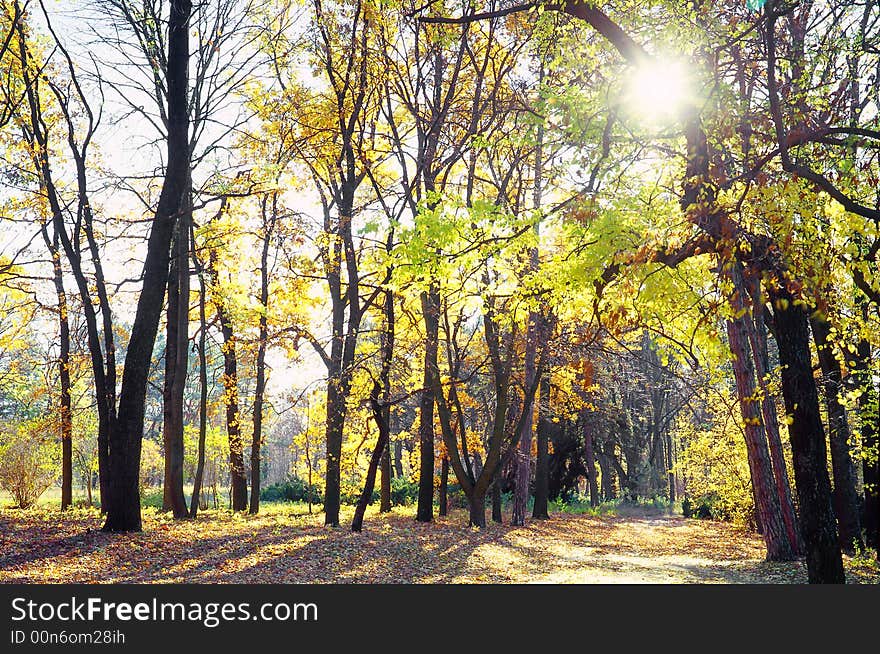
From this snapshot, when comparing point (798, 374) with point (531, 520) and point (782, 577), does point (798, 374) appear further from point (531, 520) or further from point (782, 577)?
point (531, 520)

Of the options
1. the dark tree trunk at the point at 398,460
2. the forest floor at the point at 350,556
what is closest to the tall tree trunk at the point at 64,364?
the forest floor at the point at 350,556

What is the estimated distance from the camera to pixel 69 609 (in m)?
5.41

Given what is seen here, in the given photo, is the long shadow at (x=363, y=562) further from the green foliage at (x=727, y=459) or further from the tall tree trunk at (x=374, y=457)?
the green foliage at (x=727, y=459)

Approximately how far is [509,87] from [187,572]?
450 inches

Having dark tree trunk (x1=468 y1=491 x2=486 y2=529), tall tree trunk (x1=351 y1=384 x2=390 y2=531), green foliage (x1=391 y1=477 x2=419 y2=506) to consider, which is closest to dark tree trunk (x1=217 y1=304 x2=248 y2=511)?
tall tree trunk (x1=351 y1=384 x2=390 y2=531)

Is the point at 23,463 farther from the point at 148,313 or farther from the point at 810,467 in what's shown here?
the point at 810,467

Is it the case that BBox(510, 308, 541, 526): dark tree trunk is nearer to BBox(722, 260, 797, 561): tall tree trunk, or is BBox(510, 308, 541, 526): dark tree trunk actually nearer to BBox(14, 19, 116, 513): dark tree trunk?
BBox(722, 260, 797, 561): tall tree trunk

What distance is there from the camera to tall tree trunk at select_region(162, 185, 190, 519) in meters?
14.5

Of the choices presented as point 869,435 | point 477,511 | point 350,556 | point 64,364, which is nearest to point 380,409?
point 350,556

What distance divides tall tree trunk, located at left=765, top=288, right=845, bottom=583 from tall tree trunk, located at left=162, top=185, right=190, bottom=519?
477 inches

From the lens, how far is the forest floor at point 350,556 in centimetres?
817

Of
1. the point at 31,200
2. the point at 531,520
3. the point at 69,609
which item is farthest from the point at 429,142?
the point at 531,520

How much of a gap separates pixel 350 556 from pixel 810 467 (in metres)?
6.96

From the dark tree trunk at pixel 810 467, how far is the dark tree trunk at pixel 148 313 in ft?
28.3
